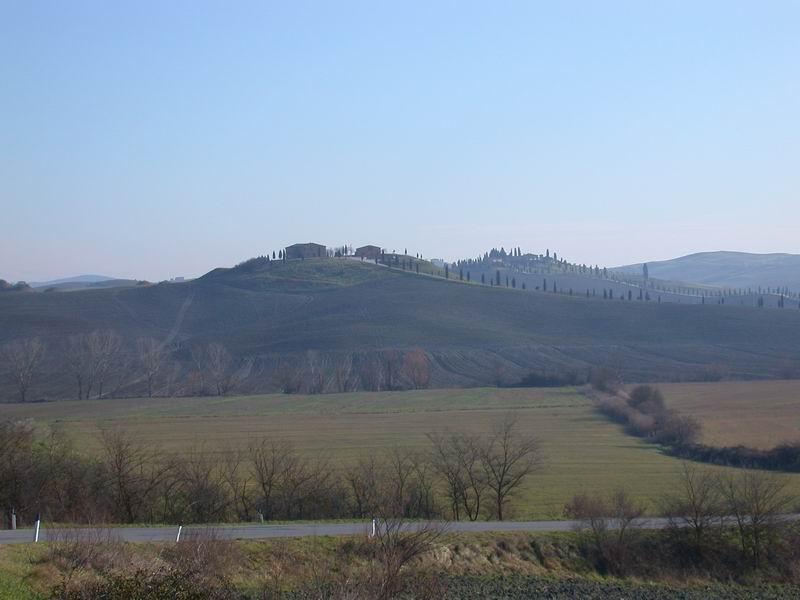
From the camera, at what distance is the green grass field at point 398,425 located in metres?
39.6

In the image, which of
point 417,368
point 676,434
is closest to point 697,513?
point 676,434

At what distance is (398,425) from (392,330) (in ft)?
195

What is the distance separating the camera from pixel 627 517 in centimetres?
2789

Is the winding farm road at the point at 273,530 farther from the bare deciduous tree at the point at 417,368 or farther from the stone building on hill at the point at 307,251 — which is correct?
the stone building on hill at the point at 307,251

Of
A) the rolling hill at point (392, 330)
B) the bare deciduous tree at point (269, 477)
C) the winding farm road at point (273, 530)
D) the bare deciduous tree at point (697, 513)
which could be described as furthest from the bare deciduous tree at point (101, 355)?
the bare deciduous tree at point (697, 513)

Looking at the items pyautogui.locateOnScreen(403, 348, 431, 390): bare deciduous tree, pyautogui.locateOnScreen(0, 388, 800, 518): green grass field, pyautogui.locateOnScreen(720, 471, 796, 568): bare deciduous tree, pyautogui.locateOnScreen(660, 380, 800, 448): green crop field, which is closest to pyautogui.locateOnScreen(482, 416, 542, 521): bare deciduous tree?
pyautogui.locateOnScreen(0, 388, 800, 518): green grass field

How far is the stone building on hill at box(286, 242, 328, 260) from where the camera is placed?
189 meters

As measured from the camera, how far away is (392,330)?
385 ft

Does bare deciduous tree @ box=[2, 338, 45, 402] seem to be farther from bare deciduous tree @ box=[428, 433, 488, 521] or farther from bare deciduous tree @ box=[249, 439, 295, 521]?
bare deciduous tree @ box=[428, 433, 488, 521]

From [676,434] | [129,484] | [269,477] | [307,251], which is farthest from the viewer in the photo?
[307,251]

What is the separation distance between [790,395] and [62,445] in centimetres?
5211

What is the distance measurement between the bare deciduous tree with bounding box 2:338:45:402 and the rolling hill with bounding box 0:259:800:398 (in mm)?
1445

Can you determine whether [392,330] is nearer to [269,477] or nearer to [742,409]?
[742,409]

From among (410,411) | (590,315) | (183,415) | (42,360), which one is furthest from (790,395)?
(42,360)
